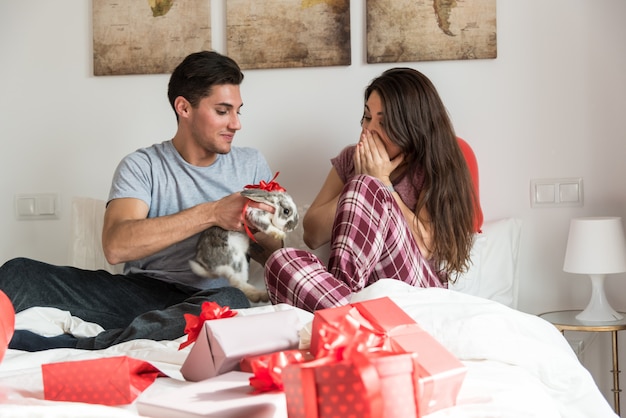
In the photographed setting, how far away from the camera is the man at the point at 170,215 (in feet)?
7.09

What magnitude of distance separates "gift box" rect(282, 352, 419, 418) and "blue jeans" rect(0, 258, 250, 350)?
3.36 ft

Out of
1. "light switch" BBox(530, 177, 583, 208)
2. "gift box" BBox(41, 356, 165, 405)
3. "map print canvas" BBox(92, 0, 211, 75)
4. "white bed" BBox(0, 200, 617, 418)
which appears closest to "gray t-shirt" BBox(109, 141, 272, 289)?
"map print canvas" BBox(92, 0, 211, 75)

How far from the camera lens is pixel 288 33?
8.84ft

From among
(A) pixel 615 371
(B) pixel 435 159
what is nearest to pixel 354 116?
(B) pixel 435 159

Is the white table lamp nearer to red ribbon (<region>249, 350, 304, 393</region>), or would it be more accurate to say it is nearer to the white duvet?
the white duvet

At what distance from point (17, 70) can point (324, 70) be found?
113 cm

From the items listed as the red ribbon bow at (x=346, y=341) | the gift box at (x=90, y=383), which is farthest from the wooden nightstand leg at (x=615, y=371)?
the gift box at (x=90, y=383)

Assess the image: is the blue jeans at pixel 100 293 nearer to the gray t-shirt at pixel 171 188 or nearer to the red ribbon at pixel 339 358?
the gray t-shirt at pixel 171 188

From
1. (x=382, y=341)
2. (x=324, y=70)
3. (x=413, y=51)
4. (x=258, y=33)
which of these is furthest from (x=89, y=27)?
(x=382, y=341)

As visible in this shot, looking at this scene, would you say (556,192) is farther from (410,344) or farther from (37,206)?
(37,206)

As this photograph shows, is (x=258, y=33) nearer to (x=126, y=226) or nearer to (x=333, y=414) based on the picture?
(x=126, y=226)

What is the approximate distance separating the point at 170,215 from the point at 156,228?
6cm

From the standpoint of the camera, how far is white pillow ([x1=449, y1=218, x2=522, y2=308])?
2.40 meters

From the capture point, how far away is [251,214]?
2059mm
